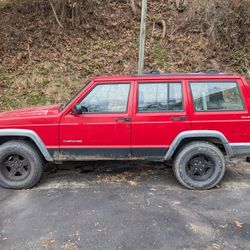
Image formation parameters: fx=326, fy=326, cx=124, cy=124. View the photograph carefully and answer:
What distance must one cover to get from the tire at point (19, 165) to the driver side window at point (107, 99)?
112 cm

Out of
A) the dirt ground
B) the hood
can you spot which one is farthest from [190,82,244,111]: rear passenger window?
the hood

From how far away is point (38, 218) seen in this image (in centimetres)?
421

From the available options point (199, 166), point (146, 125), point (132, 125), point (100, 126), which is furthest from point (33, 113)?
point (199, 166)

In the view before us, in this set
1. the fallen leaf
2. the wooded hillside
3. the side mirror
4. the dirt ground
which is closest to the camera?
the dirt ground

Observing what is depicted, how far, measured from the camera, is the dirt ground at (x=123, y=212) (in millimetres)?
3691

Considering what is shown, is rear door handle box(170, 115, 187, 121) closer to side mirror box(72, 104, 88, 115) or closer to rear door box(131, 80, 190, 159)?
rear door box(131, 80, 190, 159)

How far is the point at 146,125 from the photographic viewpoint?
496cm

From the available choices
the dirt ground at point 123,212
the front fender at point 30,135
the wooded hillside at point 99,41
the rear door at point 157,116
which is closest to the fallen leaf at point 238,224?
the dirt ground at point 123,212

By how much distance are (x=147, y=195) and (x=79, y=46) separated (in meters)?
7.72

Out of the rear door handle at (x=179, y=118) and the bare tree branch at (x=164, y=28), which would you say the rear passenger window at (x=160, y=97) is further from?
the bare tree branch at (x=164, y=28)

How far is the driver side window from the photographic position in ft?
16.5

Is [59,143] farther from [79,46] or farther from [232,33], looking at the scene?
[232,33]

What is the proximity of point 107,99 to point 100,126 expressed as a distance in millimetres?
437

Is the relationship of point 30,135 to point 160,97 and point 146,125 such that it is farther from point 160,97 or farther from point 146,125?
point 160,97
